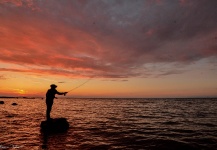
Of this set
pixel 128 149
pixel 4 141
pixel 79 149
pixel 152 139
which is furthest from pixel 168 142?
pixel 4 141

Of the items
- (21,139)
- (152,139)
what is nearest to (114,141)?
(152,139)

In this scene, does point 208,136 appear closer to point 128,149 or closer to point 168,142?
point 168,142

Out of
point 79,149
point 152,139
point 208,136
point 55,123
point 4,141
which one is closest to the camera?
point 79,149

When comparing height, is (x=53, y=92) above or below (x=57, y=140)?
above

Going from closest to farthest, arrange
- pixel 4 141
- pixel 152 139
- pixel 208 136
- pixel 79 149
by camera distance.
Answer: pixel 79 149 < pixel 4 141 < pixel 152 139 < pixel 208 136

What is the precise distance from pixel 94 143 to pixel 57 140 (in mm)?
2425

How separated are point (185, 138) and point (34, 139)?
34.5 feet

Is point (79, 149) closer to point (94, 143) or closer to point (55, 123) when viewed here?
point (94, 143)

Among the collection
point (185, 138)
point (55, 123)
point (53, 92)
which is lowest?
point (185, 138)

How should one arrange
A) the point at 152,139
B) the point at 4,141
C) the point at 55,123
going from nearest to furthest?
the point at 4,141, the point at 152,139, the point at 55,123

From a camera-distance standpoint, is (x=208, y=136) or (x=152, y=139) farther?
(x=208, y=136)

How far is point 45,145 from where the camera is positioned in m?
10.9

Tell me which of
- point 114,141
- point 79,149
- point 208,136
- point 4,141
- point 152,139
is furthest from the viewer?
point 208,136

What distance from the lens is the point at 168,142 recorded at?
12.7 metres
